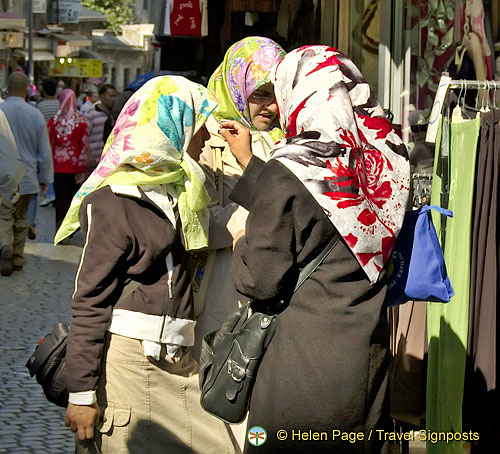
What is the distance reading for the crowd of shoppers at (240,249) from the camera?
292cm

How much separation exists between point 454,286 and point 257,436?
1.27m

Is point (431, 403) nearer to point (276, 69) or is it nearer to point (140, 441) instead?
point (140, 441)

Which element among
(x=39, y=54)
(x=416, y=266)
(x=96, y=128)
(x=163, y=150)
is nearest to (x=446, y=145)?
(x=416, y=266)

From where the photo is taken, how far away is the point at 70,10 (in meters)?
42.0

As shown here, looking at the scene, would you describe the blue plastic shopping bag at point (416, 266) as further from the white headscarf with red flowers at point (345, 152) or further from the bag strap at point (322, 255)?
the bag strap at point (322, 255)

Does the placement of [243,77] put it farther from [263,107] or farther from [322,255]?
[322,255]

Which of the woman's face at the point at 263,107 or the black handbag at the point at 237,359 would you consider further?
the woman's face at the point at 263,107

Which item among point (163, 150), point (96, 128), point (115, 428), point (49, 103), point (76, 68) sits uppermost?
point (163, 150)

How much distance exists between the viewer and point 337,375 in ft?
9.57

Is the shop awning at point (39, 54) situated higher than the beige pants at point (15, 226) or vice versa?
the shop awning at point (39, 54)

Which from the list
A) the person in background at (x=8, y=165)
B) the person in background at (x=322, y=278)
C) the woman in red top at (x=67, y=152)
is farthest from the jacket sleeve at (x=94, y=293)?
the woman in red top at (x=67, y=152)

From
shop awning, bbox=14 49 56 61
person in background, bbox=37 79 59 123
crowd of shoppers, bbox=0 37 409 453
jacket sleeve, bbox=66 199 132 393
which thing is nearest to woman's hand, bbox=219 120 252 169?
crowd of shoppers, bbox=0 37 409 453

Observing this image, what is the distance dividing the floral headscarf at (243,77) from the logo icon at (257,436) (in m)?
1.59

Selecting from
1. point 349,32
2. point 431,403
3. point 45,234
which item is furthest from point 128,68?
point 431,403
